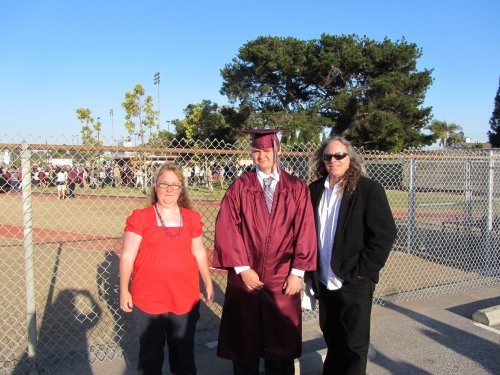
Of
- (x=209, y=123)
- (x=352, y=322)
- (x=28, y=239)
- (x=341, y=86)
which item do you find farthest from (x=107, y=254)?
(x=209, y=123)

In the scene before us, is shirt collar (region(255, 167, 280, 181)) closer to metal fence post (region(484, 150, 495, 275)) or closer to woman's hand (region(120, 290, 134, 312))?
woman's hand (region(120, 290, 134, 312))

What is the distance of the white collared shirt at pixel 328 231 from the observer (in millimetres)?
2951

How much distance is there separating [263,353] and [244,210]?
40.1 inches

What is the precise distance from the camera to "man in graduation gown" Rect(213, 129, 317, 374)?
281 cm

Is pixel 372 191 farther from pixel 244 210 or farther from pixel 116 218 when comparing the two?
pixel 116 218

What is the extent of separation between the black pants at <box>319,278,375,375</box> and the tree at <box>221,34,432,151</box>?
26.8m

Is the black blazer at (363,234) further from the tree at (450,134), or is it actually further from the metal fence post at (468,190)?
the tree at (450,134)

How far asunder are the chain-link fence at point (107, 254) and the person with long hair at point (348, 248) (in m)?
0.69

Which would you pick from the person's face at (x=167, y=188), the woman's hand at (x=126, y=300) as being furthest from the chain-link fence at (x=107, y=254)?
the woman's hand at (x=126, y=300)

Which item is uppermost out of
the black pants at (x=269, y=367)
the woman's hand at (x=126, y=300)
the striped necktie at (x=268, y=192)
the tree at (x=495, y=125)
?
the tree at (x=495, y=125)

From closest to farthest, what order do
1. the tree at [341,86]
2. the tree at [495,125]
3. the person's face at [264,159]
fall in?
1. the person's face at [264,159]
2. the tree at [341,86]
3. the tree at [495,125]

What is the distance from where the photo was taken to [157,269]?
9.16ft

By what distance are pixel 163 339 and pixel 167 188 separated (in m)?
1.04

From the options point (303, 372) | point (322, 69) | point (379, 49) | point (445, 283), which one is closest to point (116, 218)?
point (445, 283)
